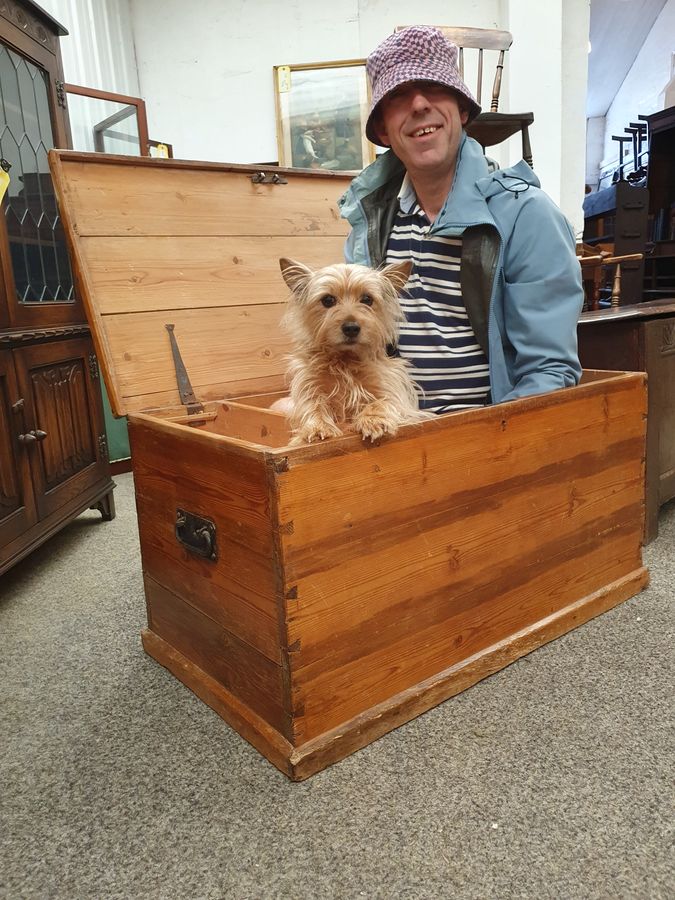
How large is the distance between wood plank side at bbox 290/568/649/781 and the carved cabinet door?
1369 mm

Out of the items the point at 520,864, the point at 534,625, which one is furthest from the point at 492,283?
the point at 520,864

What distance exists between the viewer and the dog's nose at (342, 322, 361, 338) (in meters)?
1.25

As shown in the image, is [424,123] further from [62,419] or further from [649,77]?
[649,77]

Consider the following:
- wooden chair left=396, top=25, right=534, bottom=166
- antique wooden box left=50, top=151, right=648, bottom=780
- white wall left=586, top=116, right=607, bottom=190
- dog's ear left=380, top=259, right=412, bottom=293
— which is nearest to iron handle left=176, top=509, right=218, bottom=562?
antique wooden box left=50, top=151, right=648, bottom=780

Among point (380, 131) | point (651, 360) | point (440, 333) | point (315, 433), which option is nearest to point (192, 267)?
point (380, 131)

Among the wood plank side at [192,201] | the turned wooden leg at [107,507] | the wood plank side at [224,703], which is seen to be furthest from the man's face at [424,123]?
the turned wooden leg at [107,507]

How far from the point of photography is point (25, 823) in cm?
105

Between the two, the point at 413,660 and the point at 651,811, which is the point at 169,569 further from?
the point at 651,811

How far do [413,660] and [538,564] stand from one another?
400mm

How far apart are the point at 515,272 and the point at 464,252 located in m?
0.12

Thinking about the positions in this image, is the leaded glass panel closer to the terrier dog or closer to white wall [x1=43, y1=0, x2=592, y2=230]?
the terrier dog

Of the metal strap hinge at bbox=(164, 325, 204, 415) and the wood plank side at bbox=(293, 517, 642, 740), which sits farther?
the metal strap hinge at bbox=(164, 325, 204, 415)

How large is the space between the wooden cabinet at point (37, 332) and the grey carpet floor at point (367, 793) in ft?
2.17

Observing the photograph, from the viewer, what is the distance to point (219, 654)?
4.27 ft
